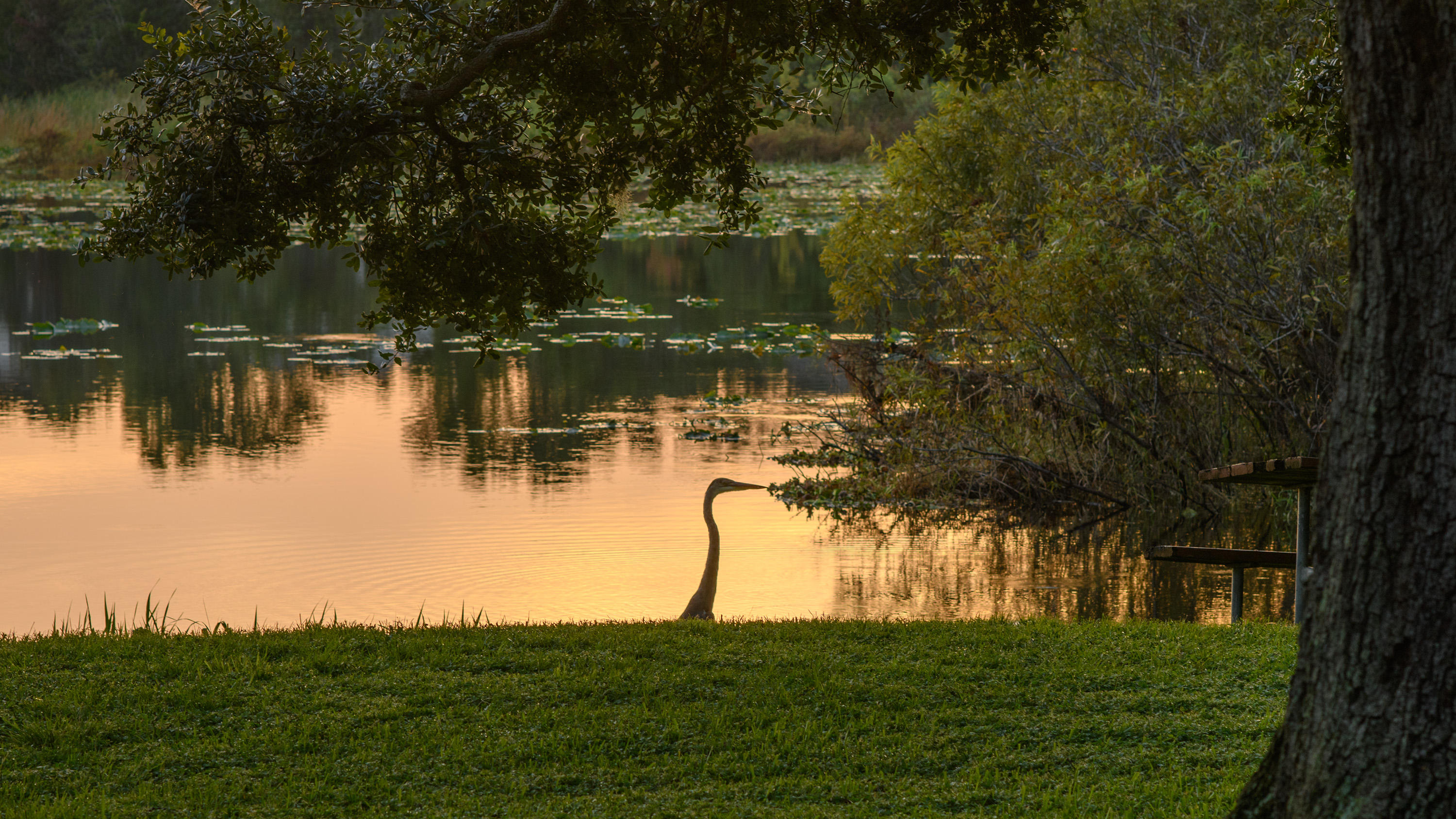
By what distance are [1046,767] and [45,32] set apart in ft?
195

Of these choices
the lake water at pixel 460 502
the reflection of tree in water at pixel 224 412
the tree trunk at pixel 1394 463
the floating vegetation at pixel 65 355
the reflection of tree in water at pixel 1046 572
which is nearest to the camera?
the tree trunk at pixel 1394 463

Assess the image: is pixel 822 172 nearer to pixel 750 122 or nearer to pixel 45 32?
pixel 45 32

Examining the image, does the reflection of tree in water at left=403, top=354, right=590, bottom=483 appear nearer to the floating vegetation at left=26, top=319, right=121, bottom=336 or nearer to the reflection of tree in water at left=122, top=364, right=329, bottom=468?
the reflection of tree in water at left=122, top=364, right=329, bottom=468

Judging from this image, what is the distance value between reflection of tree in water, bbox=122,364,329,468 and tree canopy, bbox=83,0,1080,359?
27.1 ft

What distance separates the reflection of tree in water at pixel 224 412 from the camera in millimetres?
16703

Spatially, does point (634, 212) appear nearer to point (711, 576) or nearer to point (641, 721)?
point (711, 576)

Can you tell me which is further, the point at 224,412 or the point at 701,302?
the point at 701,302

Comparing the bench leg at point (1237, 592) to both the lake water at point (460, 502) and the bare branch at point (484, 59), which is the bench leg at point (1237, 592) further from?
the bare branch at point (484, 59)

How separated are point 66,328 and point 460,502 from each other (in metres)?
13.1

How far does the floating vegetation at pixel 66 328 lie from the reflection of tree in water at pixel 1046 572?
51.5 feet

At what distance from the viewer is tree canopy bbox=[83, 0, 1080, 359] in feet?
25.4

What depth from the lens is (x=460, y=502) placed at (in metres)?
14.1

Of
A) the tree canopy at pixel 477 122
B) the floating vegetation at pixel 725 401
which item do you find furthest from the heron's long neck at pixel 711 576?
the floating vegetation at pixel 725 401

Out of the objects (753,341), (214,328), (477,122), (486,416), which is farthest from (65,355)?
(477,122)
